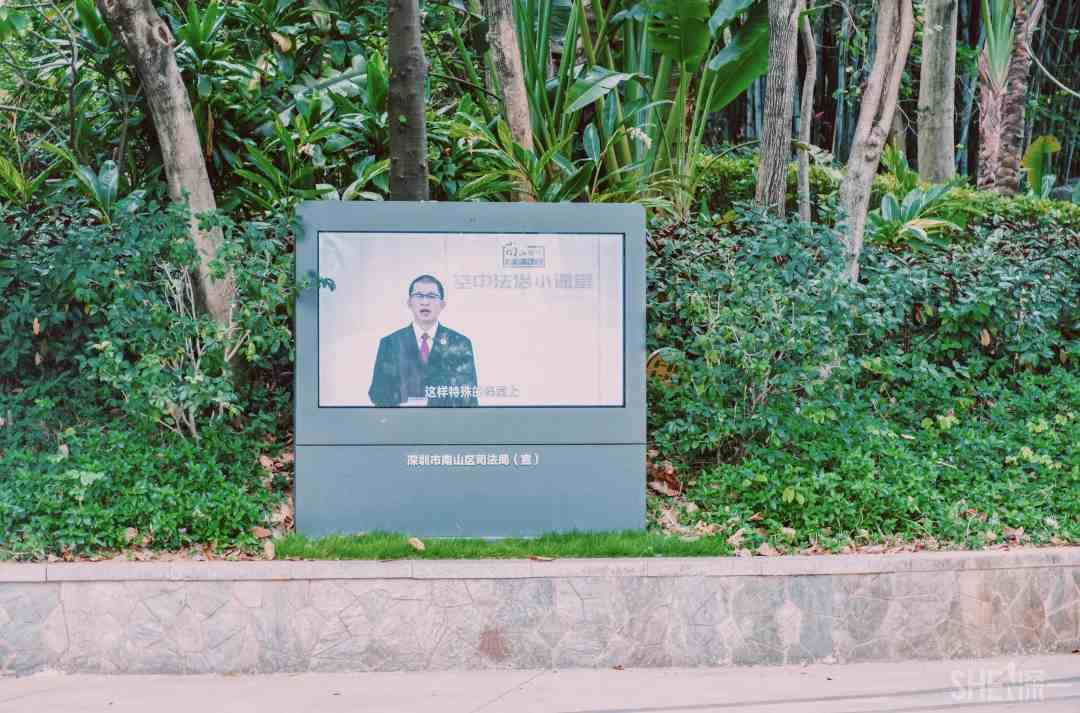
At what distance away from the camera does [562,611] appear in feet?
17.5

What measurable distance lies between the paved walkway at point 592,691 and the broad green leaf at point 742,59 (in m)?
5.27

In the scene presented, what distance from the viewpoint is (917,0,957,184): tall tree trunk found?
47.6 feet

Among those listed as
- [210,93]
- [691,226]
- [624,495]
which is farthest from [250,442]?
[691,226]

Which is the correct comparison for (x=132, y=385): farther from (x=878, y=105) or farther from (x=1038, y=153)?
(x=1038, y=153)

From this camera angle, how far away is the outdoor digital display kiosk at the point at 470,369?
19.4 feet

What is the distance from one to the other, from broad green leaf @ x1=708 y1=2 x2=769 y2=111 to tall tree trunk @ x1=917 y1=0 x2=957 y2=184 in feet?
19.3

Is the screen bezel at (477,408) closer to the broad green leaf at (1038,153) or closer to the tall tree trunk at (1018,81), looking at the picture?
the tall tree trunk at (1018,81)

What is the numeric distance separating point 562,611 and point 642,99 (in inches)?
211

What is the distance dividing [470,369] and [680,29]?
4387 mm

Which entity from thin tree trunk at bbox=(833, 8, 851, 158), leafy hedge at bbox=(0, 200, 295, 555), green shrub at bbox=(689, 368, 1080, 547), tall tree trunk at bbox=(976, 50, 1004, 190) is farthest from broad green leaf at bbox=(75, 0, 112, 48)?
thin tree trunk at bbox=(833, 8, 851, 158)

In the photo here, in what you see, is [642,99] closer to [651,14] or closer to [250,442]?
[651,14]

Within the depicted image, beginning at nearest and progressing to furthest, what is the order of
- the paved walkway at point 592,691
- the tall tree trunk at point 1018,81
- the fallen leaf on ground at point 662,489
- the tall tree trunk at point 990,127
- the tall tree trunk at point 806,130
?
the paved walkway at point 592,691 < the fallen leaf on ground at point 662,489 < the tall tree trunk at point 806,130 < the tall tree trunk at point 1018,81 < the tall tree trunk at point 990,127

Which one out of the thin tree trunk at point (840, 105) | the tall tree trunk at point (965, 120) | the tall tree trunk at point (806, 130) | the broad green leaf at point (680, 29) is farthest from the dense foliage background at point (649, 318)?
the tall tree trunk at point (965, 120)

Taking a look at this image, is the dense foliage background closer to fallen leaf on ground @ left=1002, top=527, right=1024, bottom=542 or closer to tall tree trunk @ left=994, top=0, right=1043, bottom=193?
fallen leaf on ground @ left=1002, top=527, right=1024, bottom=542
